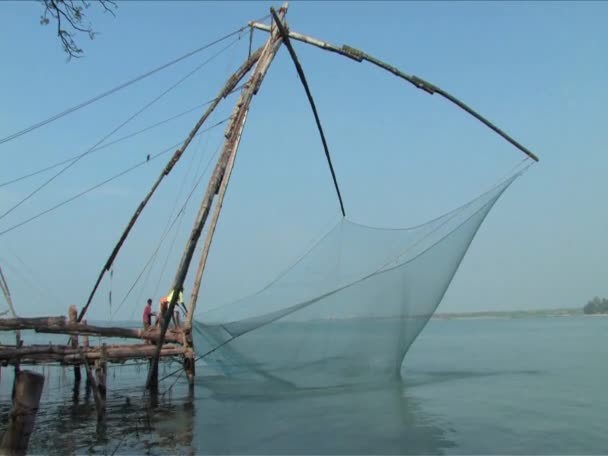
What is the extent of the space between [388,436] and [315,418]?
1.42 metres

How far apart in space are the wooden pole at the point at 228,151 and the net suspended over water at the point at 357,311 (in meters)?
1.64

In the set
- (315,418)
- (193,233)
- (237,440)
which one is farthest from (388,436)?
(193,233)

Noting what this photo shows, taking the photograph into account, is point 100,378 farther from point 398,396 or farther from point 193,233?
point 398,396

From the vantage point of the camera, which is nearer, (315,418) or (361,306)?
(361,306)

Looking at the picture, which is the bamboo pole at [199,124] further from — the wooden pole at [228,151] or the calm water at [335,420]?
the calm water at [335,420]

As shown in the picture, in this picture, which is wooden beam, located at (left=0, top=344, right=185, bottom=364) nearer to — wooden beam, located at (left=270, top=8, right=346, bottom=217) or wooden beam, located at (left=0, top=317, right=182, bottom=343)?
wooden beam, located at (left=0, top=317, right=182, bottom=343)

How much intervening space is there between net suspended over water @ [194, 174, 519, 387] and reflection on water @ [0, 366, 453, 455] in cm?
58

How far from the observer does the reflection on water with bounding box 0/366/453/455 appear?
733 cm

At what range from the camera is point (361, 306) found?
823 centimetres

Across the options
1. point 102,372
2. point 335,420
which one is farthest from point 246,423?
point 102,372

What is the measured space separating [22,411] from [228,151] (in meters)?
4.76

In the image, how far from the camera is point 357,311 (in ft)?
27.1

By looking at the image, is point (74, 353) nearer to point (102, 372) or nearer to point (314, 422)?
point (102, 372)

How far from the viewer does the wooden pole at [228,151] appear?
685 centimetres
